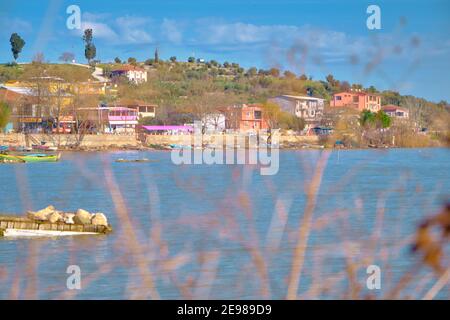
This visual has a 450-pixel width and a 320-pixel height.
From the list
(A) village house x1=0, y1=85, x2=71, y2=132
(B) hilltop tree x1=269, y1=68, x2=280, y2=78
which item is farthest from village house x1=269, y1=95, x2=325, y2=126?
(A) village house x1=0, y1=85, x2=71, y2=132

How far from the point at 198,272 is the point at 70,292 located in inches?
67.6

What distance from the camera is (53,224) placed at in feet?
47.8

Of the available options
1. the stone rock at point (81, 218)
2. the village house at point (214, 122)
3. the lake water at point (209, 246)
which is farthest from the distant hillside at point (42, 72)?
the stone rock at point (81, 218)

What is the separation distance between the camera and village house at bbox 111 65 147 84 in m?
85.5

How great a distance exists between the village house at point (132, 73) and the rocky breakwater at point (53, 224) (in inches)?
2746

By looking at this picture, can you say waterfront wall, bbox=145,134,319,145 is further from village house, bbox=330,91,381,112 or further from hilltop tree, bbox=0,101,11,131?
village house, bbox=330,91,381,112

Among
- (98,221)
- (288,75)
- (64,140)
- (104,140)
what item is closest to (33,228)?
(98,221)

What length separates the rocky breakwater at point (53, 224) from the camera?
47.3 ft

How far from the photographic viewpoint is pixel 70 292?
9750 mm

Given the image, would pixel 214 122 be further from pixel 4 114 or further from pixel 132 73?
pixel 132 73

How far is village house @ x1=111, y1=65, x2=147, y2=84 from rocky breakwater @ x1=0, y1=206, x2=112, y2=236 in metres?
69.7

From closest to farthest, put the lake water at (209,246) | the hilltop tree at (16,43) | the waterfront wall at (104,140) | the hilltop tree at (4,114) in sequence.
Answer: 1. the lake water at (209,246)
2. the hilltop tree at (4,114)
3. the waterfront wall at (104,140)
4. the hilltop tree at (16,43)

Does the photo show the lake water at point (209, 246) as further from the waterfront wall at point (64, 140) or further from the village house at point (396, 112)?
the village house at point (396, 112)
